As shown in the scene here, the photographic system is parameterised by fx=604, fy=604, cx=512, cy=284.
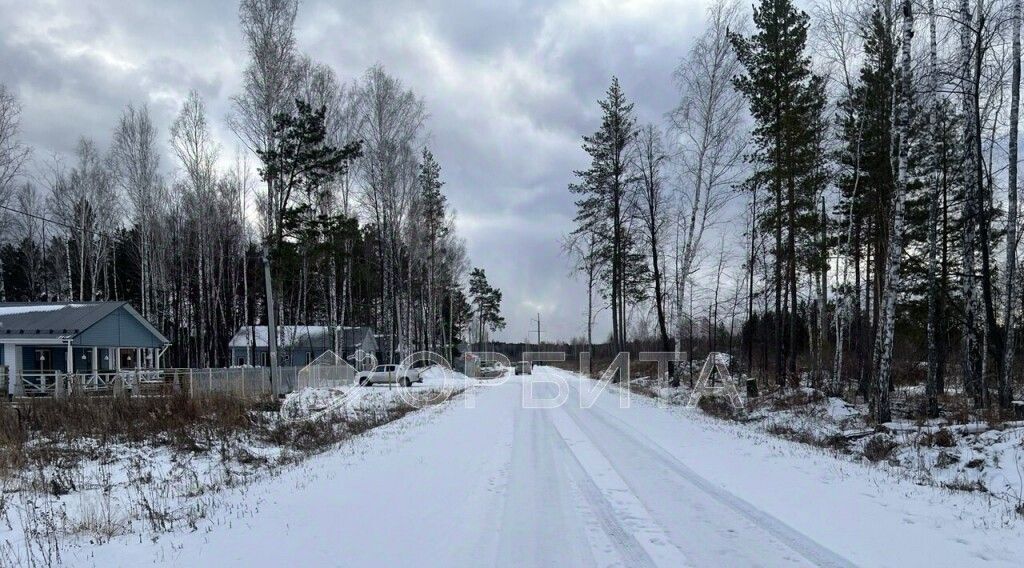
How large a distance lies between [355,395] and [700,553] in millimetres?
22434

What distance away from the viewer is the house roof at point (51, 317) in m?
27.5

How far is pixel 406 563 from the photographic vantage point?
15.5 feet

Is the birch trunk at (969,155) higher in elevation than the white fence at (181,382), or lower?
higher

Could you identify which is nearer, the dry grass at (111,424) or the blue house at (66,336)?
the dry grass at (111,424)

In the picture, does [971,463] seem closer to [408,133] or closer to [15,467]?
[15,467]

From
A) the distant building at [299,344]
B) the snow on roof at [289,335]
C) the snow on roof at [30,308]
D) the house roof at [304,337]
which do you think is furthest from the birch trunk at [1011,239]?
the house roof at [304,337]

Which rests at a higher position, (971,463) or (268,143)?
(268,143)

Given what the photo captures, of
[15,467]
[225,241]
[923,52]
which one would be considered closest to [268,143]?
[15,467]

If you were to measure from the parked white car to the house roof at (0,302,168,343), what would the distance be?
12391 millimetres

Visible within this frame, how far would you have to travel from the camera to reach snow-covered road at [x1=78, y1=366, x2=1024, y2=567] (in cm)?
492

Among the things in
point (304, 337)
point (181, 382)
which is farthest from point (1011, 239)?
point (304, 337)

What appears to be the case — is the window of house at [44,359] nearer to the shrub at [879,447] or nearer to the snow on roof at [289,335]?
the snow on roof at [289,335]

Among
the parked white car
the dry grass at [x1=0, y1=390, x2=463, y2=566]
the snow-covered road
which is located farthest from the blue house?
the snow-covered road

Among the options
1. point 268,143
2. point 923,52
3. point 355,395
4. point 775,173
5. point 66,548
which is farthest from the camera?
point 355,395
